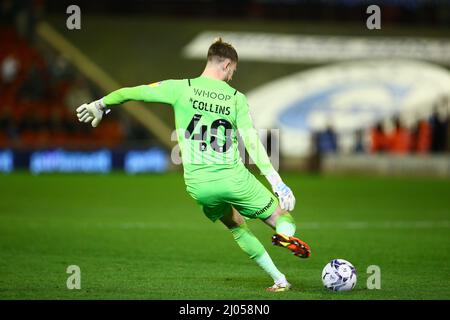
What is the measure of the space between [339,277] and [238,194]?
3.79ft

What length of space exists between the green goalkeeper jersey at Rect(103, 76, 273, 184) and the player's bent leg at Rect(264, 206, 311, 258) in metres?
0.52

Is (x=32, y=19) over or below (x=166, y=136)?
over

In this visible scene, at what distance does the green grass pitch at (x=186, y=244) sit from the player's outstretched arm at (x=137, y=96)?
A: 4.84ft

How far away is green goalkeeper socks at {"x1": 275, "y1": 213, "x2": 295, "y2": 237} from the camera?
22.9 ft

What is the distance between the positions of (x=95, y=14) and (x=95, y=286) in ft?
78.4

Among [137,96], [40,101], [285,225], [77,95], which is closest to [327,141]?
[77,95]

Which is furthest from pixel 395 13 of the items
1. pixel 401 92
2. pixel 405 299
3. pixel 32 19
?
pixel 405 299

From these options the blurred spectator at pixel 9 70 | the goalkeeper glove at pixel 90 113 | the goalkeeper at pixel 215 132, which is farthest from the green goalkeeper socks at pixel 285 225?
the blurred spectator at pixel 9 70

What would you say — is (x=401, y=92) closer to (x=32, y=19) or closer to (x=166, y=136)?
(x=166, y=136)

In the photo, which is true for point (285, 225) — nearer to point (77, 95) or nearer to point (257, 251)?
point (257, 251)

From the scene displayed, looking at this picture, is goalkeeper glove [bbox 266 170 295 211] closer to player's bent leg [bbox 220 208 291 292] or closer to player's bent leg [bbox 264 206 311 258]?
player's bent leg [bbox 264 206 311 258]

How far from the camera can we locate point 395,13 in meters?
32.5

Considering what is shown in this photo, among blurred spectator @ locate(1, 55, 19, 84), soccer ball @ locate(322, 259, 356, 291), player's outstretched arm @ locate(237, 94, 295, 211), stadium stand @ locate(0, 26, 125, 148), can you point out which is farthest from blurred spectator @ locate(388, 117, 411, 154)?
player's outstretched arm @ locate(237, 94, 295, 211)

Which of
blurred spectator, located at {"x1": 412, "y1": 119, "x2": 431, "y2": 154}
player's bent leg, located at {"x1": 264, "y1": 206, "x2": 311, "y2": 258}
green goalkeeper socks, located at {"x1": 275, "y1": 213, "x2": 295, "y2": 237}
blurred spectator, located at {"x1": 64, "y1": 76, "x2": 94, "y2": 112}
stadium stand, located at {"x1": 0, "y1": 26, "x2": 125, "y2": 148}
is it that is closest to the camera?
player's bent leg, located at {"x1": 264, "y1": 206, "x2": 311, "y2": 258}
